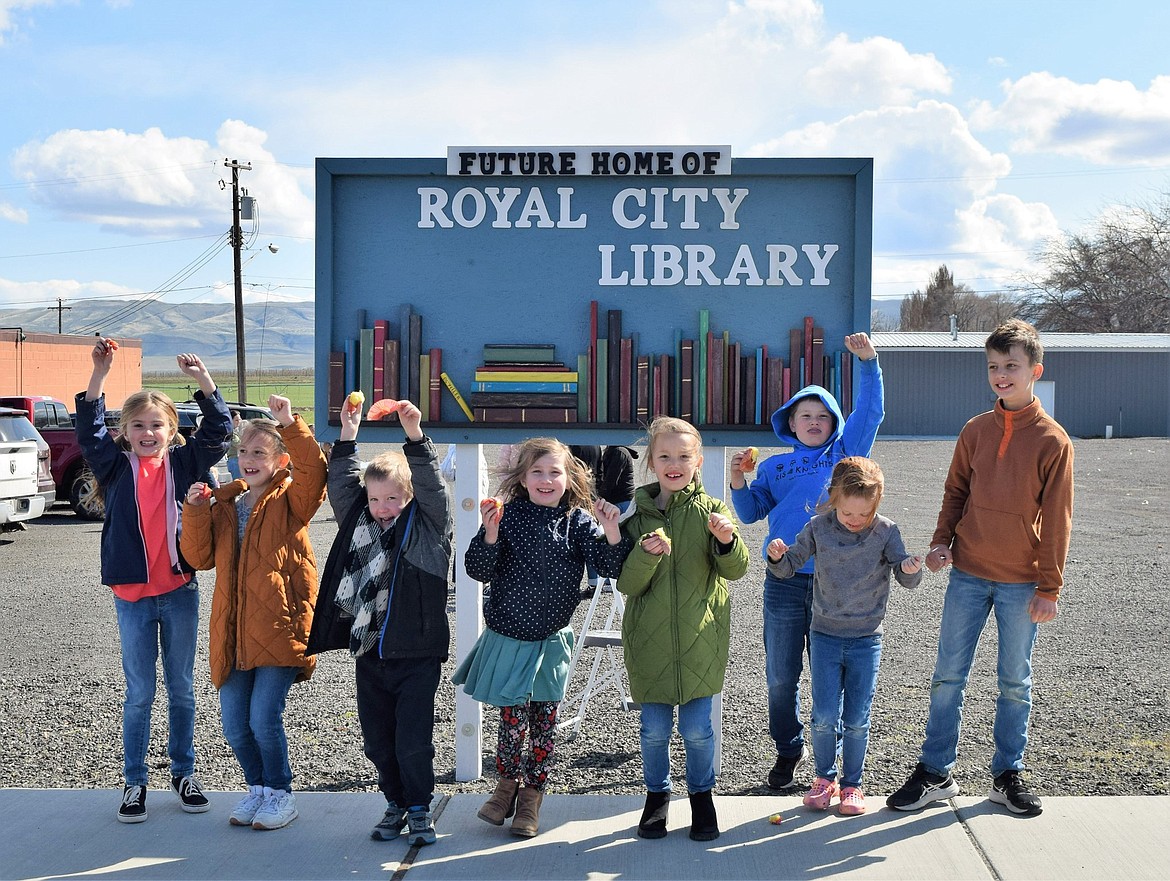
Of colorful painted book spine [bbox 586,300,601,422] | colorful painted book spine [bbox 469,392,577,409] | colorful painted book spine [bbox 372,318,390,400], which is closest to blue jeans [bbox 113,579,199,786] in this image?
colorful painted book spine [bbox 372,318,390,400]

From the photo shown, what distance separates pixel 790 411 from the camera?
4.65 meters

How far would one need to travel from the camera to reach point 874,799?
439 centimetres

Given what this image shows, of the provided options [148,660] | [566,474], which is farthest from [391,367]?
[148,660]

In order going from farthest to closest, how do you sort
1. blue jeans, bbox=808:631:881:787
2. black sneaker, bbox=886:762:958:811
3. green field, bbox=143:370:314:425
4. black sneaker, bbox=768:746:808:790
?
green field, bbox=143:370:314:425 < black sneaker, bbox=768:746:808:790 < black sneaker, bbox=886:762:958:811 < blue jeans, bbox=808:631:881:787

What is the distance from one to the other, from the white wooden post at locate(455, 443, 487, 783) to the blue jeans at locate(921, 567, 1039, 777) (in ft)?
6.03

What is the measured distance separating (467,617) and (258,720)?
0.97 metres

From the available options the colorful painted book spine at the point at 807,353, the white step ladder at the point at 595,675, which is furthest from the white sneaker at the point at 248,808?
the colorful painted book spine at the point at 807,353

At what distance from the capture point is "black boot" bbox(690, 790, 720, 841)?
3.97 m

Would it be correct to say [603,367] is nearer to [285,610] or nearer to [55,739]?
[285,610]

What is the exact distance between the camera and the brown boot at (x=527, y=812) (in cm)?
403

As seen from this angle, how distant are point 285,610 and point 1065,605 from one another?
21.9 feet

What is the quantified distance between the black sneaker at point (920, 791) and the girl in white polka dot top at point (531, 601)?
1.35 metres

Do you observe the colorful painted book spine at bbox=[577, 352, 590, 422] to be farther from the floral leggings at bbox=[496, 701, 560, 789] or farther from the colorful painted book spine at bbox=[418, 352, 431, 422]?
the floral leggings at bbox=[496, 701, 560, 789]

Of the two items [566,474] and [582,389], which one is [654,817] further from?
[582,389]
